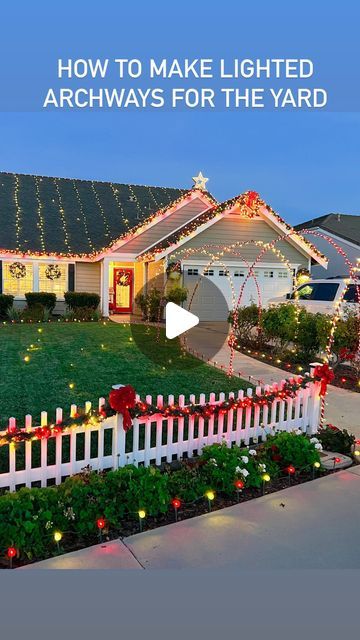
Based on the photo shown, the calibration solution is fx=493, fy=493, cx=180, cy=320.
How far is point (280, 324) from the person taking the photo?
36.0ft

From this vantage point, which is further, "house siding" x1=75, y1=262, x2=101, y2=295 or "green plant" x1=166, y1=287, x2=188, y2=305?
"house siding" x1=75, y1=262, x2=101, y2=295

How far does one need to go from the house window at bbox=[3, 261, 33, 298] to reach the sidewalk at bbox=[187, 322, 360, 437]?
698cm

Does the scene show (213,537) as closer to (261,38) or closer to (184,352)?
(261,38)

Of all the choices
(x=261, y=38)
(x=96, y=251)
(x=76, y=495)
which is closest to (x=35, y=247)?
(x=96, y=251)

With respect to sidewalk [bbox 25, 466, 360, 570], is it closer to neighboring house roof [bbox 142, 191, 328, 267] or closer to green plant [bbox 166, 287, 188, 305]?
green plant [bbox 166, 287, 188, 305]

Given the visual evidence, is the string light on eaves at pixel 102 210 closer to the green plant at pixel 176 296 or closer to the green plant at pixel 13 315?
the green plant at pixel 176 296

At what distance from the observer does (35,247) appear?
18234 mm

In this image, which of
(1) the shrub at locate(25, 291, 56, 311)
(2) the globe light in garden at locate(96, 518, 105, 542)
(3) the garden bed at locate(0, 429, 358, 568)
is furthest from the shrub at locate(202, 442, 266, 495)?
(1) the shrub at locate(25, 291, 56, 311)

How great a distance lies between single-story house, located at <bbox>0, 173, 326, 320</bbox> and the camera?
1783cm

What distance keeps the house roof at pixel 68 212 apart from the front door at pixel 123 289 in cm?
135

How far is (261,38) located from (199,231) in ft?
40.1

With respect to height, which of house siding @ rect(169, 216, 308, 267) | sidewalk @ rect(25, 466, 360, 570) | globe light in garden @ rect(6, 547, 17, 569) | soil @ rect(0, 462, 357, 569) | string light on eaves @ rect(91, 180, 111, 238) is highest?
string light on eaves @ rect(91, 180, 111, 238)

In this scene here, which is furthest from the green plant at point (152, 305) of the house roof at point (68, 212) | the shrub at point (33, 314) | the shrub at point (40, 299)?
the shrub at point (33, 314)

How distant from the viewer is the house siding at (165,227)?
18672 millimetres
